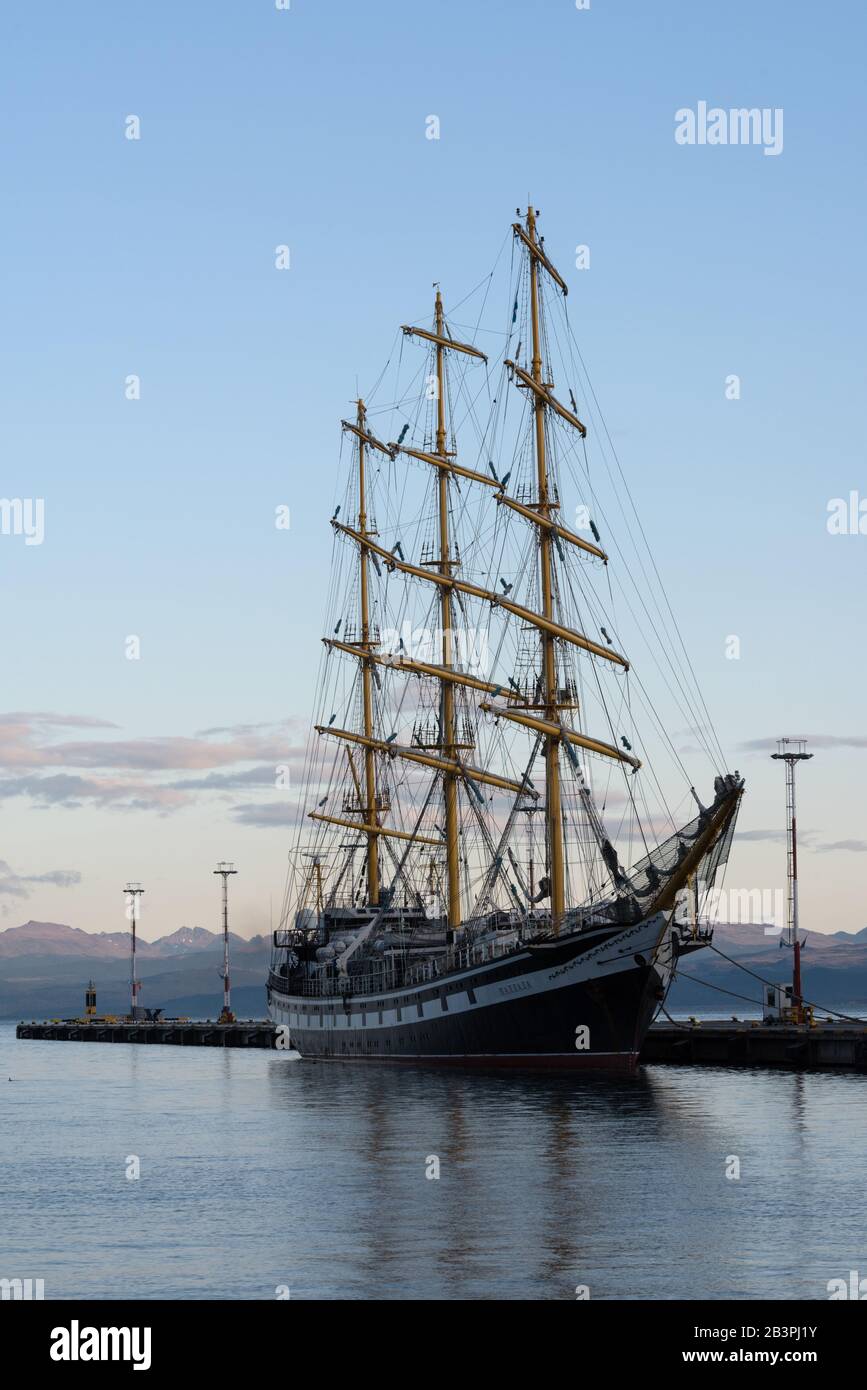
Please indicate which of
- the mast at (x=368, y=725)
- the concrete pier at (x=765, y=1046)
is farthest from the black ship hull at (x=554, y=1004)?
the mast at (x=368, y=725)

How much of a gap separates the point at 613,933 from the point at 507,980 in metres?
6.76

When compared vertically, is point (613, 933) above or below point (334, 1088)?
above

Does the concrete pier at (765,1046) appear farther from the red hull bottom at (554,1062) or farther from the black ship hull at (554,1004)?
the black ship hull at (554,1004)

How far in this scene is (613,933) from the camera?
270ft

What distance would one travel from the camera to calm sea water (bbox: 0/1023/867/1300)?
35875mm

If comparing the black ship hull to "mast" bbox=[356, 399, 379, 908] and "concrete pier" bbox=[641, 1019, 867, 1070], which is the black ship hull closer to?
"concrete pier" bbox=[641, 1019, 867, 1070]

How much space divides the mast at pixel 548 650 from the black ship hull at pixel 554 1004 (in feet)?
14.0

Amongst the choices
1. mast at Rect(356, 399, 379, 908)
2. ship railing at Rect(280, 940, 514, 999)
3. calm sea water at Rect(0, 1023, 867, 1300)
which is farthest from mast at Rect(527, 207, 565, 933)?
mast at Rect(356, 399, 379, 908)

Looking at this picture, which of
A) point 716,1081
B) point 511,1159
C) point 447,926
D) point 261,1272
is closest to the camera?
point 261,1272

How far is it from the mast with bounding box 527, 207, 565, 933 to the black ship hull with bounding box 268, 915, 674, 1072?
4259 millimetres

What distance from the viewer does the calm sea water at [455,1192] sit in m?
35.9

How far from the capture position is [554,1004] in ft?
277
